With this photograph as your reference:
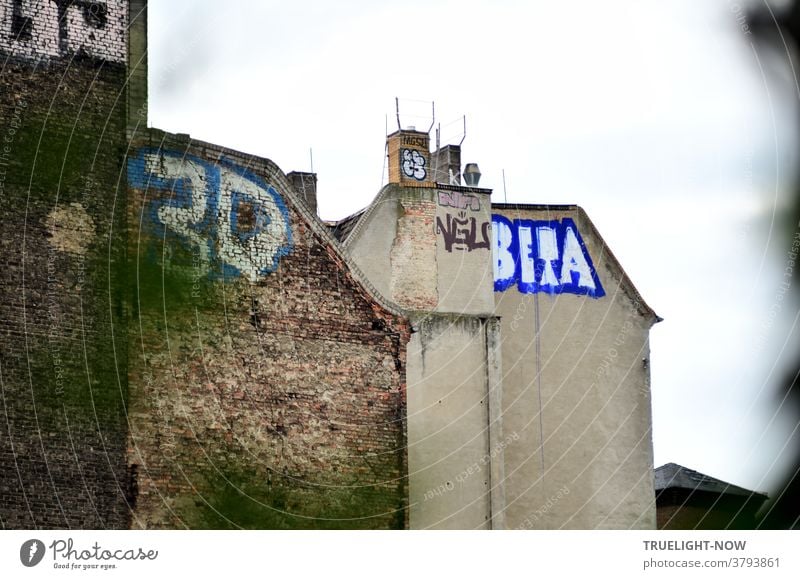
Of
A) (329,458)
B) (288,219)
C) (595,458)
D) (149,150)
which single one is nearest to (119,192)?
(149,150)

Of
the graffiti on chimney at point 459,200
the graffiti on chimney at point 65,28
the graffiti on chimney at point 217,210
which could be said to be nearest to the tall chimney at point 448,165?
the graffiti on chimney at point 459,200

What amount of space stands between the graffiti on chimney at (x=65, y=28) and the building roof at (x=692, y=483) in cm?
1496

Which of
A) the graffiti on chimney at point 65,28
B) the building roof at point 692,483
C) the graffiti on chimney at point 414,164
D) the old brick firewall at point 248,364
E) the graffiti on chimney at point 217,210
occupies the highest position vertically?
the graffiti on chimney at point 65,28

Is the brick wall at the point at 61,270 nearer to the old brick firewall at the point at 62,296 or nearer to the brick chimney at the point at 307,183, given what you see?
the old brick firewall at the point at 62,296

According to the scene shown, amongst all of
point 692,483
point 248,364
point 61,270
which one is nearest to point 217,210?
point 248,364

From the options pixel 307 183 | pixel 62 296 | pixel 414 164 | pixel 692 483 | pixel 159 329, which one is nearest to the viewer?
pixel 62 296

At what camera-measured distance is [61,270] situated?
816 inches

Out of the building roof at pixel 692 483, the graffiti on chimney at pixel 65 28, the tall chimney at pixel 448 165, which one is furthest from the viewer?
the building roof at pixel 692 483

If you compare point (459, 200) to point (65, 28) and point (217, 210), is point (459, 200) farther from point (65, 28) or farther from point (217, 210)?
point (65, 28)

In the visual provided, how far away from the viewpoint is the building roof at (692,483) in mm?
32000

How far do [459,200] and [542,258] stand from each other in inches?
83.0

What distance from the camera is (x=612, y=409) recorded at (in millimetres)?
30984
